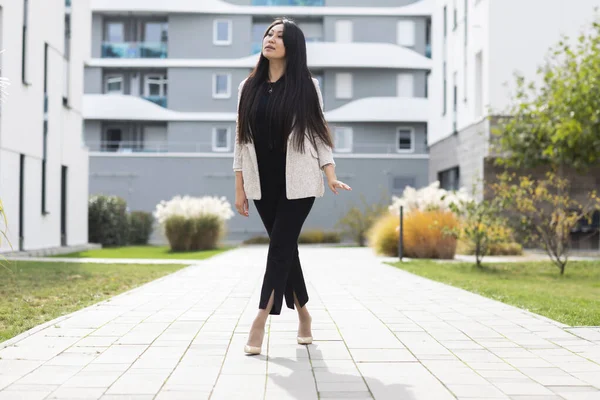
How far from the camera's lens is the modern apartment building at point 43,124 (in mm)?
14641

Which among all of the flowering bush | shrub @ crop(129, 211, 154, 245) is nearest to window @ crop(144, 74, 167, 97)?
→ shrub @ crop(129, 211, 154, 245)

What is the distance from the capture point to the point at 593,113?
1270 cm

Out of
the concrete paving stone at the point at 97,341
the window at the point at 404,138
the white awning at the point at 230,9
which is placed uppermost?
the white awning at the point at 230,9

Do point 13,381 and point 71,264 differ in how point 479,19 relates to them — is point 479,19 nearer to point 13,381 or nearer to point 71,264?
point 71,264

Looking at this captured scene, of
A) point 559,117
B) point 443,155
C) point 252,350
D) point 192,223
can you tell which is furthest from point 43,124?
point 252,350

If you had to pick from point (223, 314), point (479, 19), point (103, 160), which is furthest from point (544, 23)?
point (103, 160)

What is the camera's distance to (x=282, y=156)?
4.63m

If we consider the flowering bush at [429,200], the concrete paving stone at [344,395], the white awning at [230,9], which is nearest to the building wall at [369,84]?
the white awning at [230,9]

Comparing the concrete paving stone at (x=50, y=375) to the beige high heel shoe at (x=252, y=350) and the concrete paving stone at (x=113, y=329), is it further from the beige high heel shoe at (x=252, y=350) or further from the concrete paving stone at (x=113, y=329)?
the concrete paving stone at (x=113, y=329)

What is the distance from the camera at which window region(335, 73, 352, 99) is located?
114ft

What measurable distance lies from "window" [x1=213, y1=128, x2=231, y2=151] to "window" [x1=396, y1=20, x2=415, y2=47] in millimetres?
8978

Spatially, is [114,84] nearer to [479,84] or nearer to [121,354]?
[479,84]

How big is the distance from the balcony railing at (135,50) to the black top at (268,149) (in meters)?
31.1

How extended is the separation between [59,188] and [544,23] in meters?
12.4
